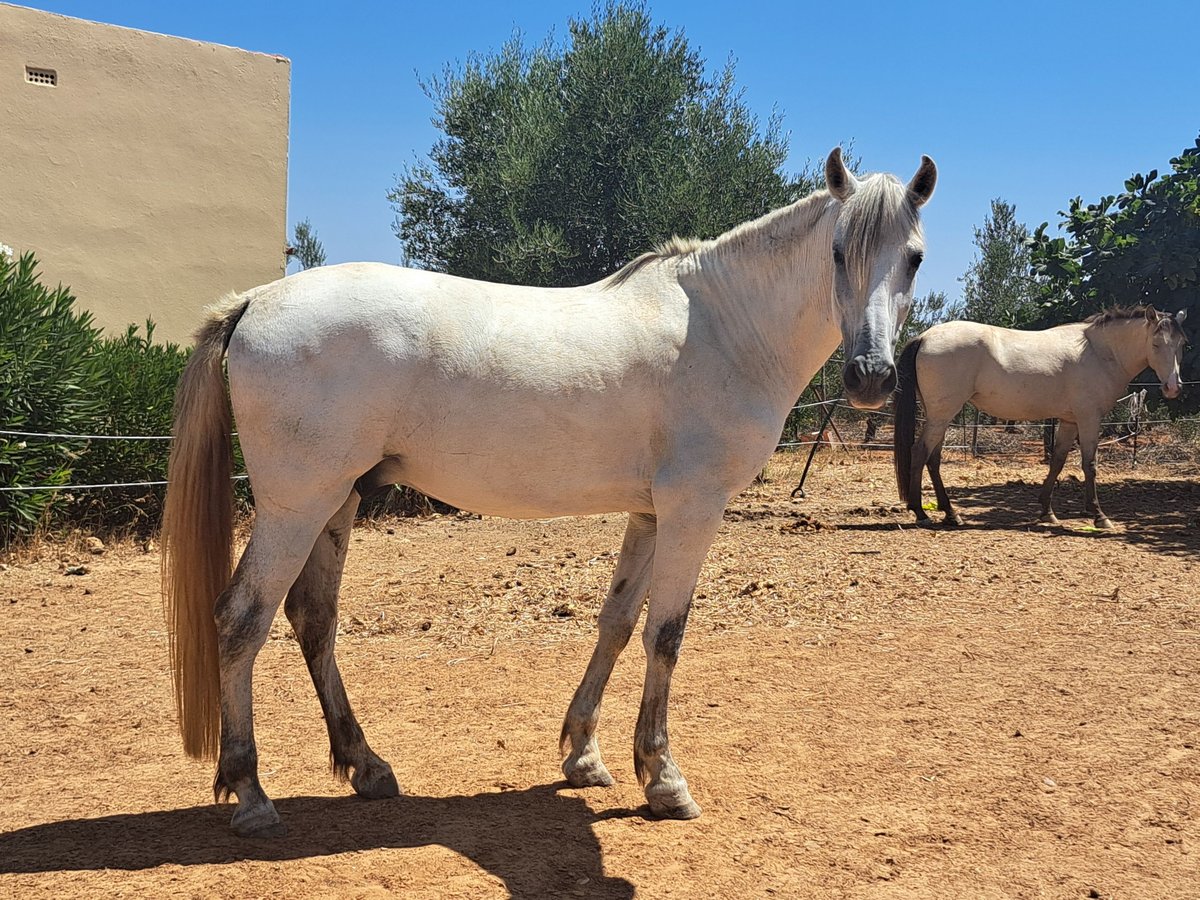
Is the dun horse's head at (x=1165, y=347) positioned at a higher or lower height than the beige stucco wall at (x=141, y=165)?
lower

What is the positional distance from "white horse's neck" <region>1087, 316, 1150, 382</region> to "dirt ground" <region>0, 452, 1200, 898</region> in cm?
368

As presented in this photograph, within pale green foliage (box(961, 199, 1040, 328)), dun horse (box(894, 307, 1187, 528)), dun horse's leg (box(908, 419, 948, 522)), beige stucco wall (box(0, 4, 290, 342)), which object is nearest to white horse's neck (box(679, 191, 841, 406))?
dun horse's leg (box(908, 419, 948, 522))

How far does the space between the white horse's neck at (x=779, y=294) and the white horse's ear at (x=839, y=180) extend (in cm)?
11

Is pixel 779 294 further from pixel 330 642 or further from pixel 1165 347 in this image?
pixel 1165 347

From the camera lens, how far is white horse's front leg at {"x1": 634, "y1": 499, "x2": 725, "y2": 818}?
321 cm

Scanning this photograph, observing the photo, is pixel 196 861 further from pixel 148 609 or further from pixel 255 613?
pixel 148 609

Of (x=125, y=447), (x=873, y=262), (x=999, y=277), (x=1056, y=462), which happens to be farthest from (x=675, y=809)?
(x=999, y=277)

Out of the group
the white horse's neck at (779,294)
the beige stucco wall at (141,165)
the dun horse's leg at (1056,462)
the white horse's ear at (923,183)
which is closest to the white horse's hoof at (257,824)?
the white horse's neck at (779,294)

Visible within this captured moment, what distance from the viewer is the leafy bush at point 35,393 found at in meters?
7.77

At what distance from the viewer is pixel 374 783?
3426mm

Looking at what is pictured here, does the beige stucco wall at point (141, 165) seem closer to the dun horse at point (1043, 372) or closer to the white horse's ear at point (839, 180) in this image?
the dun horse at point (1043, 372)

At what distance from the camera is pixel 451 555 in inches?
339

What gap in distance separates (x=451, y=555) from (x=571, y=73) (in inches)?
450

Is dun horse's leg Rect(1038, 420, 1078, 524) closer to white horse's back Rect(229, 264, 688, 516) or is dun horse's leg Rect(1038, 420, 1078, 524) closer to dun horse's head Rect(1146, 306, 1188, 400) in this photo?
dun horse's head Rect(1146, 306, 1188, 400)
